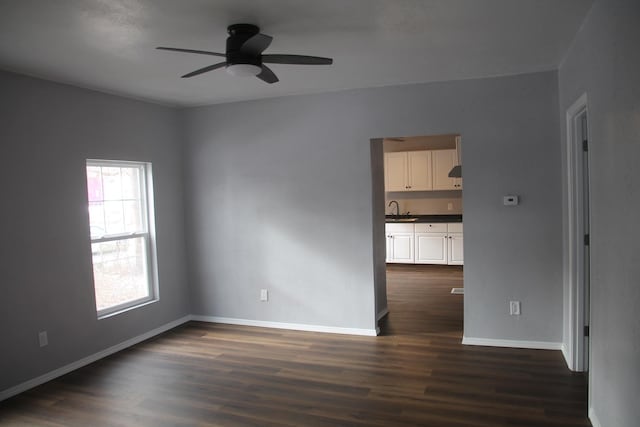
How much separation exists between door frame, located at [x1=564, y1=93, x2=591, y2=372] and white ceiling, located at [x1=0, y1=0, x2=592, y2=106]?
696mm

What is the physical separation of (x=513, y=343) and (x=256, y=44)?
11.4ft

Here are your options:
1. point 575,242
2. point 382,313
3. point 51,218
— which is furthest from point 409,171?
point 51,218

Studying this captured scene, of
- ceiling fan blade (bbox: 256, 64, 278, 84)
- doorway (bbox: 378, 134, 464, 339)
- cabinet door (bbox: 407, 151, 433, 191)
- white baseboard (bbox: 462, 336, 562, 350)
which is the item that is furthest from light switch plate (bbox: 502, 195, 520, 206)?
cabinet door (bbox: 407, 151, 433, 191)

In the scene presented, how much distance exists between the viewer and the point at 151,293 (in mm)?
5184

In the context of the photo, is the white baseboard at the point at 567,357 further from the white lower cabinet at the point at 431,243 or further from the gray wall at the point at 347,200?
the white lower cabinet at the point at 431,243

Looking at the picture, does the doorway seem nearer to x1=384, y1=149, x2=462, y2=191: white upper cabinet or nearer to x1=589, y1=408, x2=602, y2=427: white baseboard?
x1=384, y1=149, x2=462, y2=191: white upper cabinet

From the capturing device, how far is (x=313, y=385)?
3.66 metres

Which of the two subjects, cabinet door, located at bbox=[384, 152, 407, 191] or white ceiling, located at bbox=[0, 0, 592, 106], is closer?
white ceiling, located at bbox=[0, 0, 592, 106]

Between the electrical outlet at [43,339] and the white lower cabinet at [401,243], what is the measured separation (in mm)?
5839

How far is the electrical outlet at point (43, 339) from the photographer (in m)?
3.86

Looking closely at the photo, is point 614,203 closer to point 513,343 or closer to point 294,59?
point 294,59

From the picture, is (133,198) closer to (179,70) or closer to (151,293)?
(151,293)

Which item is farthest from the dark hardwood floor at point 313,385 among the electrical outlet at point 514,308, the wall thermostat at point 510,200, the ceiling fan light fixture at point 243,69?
the ceiling fan light fixture at point 243,69

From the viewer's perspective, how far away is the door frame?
3520 mm
